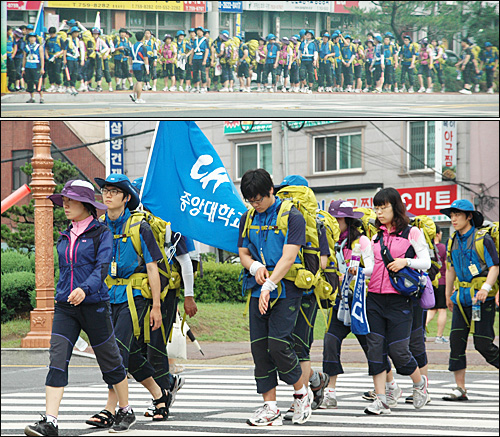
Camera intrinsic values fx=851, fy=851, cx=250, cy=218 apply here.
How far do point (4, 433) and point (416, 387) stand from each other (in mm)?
3298

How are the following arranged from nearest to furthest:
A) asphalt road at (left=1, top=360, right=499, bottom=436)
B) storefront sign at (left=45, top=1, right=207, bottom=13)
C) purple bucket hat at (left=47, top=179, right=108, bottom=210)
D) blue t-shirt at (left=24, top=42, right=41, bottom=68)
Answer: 1. purple bucket hat at (left=47, top=179, right=108, bottom=210)
2. asphalt road at (left=1, top=360, right=499, bottom=436)
3. storefront sign at (left=45, top=1, right=207, bottom=13)
4. blue t-shirt at (left=24, top=42, right=41, bottom=68)

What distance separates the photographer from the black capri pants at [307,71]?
9867 millimetres

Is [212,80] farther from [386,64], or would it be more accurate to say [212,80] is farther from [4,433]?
[4,433]

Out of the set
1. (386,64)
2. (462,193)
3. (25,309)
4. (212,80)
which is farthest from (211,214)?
(462,193)

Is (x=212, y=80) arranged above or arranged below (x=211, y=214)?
above

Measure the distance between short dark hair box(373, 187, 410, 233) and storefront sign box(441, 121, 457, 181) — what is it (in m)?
14.7

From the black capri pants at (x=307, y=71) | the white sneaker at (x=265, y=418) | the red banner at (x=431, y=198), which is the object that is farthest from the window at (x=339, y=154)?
the white sneaker at (x=265, y=418)

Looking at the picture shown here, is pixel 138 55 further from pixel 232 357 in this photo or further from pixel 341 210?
pixel 232 357

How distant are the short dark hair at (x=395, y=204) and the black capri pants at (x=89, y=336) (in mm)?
2305

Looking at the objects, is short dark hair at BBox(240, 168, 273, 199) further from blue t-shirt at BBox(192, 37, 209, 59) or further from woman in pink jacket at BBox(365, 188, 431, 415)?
blue t-shirt at BBox(192, 37, 209, 59)

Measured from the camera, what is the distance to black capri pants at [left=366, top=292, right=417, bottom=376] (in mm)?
6660

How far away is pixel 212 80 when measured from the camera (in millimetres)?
10016

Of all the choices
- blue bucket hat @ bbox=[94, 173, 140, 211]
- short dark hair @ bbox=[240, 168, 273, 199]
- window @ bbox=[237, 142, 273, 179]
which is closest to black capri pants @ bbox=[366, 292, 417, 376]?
short dark hair @ bbox=[240, 168, 273, 199]

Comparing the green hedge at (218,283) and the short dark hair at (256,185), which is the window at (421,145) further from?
the short dark hair at (256,185)
